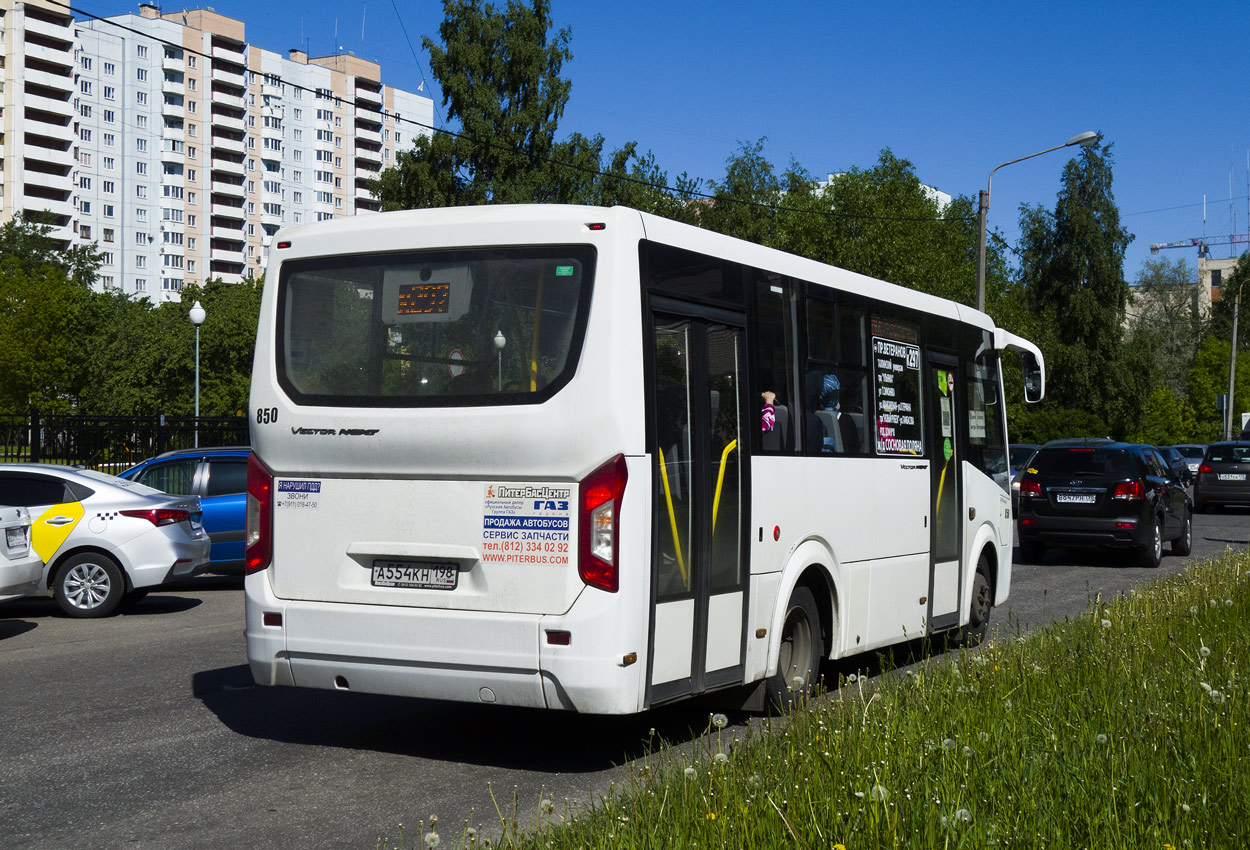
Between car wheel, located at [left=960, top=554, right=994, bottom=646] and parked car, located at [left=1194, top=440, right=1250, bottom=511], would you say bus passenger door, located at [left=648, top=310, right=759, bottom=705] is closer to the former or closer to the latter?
car wheel, located at [left=960, top=554, right=994, bottom=646]

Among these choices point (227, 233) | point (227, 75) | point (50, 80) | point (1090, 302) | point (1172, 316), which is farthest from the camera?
point (227, 233)

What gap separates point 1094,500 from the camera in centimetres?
2014

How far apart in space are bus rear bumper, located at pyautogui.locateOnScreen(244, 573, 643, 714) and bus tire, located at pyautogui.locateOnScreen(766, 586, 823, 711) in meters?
1.82

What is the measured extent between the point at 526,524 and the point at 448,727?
6.68 ft

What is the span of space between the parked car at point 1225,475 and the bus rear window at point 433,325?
3323cm

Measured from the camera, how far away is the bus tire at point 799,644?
27.1 feet

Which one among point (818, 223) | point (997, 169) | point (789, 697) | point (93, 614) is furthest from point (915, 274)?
point (789, 697)

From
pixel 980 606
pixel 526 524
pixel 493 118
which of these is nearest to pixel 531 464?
pixel 526 524

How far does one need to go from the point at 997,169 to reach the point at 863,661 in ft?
89.3

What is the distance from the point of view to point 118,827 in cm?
585

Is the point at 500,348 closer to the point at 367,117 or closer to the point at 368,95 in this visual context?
the point at 368,95

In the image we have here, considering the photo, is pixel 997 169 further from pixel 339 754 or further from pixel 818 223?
pixel 339 754

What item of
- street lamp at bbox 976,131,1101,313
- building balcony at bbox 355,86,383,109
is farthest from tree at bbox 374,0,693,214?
building balcony at bbox 355,86,383,109

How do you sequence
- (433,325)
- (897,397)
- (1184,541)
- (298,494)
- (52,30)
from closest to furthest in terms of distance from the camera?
(433,325) → (298,494) → (897,397) → (1184,541) → (52,30)
